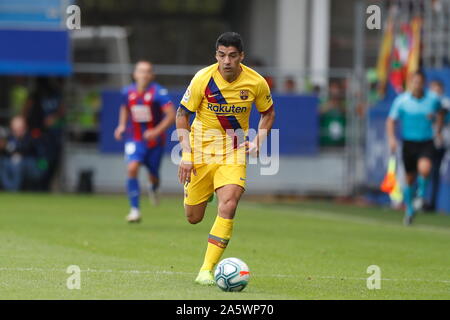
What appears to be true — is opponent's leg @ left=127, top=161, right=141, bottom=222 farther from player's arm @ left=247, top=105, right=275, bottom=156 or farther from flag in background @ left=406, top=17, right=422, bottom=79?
Answer: flag in background @ left=406, top=17, right=422, bottom=79

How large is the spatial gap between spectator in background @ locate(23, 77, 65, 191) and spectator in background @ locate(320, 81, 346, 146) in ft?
19.9

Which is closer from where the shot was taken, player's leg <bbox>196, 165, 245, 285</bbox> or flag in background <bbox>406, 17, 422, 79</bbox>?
player's leg <bbox>196, 165, 245, 285</bbox>

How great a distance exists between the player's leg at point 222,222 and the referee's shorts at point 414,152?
375 inches

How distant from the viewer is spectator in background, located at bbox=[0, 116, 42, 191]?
25.9m

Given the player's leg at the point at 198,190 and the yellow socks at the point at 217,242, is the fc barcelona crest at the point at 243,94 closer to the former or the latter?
the player's leg at the point at 198,190

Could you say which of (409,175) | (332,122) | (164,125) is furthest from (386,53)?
(164,125)

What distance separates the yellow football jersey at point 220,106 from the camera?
10.7m

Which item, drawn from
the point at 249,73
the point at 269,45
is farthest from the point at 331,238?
the point at 269,45

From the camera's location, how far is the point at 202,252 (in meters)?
13.5

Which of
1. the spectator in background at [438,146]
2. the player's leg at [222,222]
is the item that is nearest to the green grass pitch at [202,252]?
the player's leg at [222,222]

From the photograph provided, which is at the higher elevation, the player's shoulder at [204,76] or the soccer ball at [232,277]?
the player's shoulder at [204,76]

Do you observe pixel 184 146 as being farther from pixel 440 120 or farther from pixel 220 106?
pixel 440 120

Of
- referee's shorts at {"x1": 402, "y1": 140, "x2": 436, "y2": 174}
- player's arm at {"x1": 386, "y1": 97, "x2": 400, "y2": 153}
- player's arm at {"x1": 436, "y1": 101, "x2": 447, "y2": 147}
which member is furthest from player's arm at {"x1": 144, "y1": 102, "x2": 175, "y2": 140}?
player's arm at {"x1": 436, "y1": 101, "x2": 447, "y2": 147}

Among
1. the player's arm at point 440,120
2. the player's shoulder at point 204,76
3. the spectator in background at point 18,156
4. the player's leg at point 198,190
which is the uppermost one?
the player's shoulder at point 204,76
